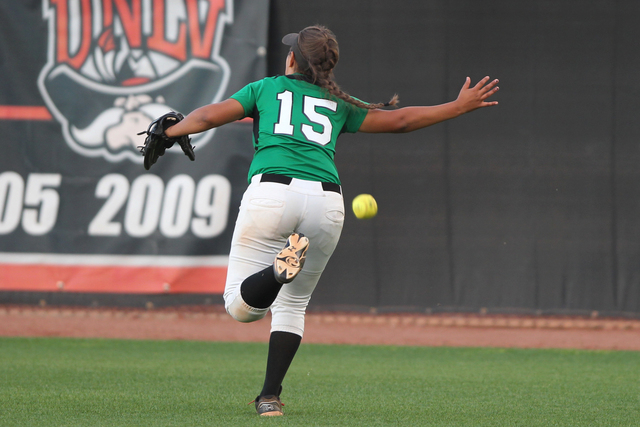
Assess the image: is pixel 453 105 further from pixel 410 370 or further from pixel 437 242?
pixel 437 242

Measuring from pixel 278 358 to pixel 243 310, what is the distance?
0.33 m

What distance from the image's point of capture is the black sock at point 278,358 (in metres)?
3.18

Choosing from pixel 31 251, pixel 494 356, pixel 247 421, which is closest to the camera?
pixel 247 421

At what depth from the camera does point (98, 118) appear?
7809 mm

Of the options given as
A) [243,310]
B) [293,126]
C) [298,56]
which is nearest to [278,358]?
[243,310]

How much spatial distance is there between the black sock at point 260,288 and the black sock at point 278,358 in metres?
0.29

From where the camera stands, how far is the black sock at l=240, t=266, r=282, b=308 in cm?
289

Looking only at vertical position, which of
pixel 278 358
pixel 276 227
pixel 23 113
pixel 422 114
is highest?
pixel 23 113

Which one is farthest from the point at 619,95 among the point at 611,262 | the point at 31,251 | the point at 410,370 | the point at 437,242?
the point at 31,251

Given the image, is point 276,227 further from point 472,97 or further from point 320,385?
point 320,385

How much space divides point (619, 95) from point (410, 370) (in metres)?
4.31

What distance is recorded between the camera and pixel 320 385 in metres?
4.28

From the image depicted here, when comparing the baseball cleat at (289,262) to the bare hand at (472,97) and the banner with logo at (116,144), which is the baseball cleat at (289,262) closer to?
the bare hand at (472,97)

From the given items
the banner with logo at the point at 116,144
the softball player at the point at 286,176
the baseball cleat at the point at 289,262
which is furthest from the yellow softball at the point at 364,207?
the banner with logo at the point at 116,144
